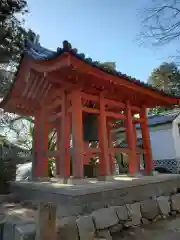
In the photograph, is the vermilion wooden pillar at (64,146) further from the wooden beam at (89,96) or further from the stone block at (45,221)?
the stone block at (45,221)

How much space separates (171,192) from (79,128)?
3338 millimetres

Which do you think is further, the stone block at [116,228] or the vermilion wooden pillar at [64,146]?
the vermilion wooden pillar at [64,146]

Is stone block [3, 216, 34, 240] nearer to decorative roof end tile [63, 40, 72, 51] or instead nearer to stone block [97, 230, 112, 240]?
stone block [97, 230, 112, 240]

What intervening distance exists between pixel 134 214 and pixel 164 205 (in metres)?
1.13

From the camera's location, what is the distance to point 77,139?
4824 millimetres

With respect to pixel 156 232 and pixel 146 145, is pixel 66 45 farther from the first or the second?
pixel 146 145

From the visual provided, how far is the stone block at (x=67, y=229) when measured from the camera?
10.3ft

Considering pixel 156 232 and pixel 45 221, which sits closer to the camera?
pixel 45 221

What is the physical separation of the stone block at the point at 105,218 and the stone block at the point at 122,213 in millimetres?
95

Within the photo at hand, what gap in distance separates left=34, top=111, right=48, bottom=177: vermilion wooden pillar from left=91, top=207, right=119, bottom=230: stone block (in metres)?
2.66

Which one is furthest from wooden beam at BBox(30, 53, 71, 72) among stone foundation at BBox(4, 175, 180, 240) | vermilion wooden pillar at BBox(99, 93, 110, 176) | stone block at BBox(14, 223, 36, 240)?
stone block at BBox(14, 223, 36, 240)

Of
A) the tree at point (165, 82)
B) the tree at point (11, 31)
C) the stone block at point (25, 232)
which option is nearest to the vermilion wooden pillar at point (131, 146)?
the stone block at point (25, 232)

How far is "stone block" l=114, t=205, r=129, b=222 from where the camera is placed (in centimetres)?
417

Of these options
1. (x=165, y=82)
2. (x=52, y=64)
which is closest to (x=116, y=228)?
(x=52, y=64)
